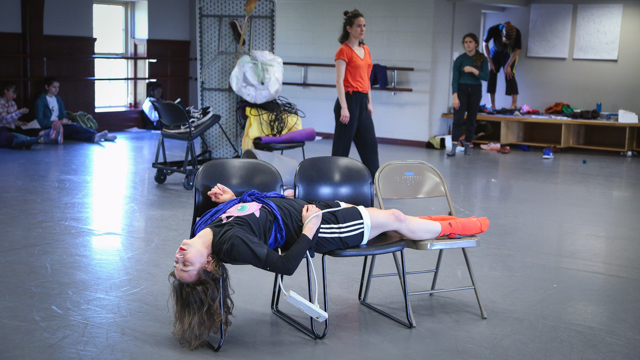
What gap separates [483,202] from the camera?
19.0 ft

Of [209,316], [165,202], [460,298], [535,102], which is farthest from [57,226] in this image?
[535,102]

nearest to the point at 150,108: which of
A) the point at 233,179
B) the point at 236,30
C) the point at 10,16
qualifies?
the point at 10,16

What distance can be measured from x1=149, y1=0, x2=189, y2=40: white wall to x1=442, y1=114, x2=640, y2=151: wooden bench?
16.6 feet

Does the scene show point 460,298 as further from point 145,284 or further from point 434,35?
point 434,35

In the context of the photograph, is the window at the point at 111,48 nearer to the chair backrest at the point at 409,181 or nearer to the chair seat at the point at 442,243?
the chair backrest at the point at 409,181

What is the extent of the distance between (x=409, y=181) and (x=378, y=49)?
6.54 m

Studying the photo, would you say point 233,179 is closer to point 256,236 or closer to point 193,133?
point 256,236

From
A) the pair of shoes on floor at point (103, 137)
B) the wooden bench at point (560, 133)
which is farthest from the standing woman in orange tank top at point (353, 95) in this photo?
the pair of shoes on floor at point (103, 137)


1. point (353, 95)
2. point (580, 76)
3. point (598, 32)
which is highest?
point (598, 32)

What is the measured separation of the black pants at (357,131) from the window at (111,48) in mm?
6470

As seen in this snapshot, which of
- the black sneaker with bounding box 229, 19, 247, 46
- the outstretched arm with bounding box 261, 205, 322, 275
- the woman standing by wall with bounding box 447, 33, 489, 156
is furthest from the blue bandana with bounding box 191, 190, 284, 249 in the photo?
the woman standing by wall with bounding box 447, 33, 489, 156

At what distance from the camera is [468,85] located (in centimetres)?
858

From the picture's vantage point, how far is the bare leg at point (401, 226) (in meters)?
3.06

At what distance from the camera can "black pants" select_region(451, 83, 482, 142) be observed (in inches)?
339
